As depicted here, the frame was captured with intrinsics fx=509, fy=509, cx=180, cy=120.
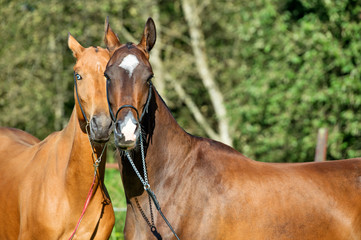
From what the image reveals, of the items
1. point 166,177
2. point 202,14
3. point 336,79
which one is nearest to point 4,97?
point 202,14

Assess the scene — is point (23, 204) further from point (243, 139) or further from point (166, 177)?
point (243, 139)

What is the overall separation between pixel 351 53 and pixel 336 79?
0.67 meters

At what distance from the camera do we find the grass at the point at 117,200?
6.84 m

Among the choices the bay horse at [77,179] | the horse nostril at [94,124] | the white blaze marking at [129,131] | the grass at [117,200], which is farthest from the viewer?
the grass at [117,200]

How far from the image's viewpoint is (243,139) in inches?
552

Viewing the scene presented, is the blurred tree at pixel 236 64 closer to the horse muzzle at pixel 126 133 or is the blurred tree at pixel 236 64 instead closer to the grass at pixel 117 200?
the grass at pixel 117 200

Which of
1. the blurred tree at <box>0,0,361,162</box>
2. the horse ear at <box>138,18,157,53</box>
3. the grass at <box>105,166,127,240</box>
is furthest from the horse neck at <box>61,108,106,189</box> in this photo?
the blurred tree at <box>0,0,361,162</box>

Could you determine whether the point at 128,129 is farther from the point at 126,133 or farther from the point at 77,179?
the point at 77,179

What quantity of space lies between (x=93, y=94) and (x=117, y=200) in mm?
4093

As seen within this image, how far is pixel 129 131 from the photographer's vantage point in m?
3.26

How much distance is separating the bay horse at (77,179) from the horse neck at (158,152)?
0.45 m

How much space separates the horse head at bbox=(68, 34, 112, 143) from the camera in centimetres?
396

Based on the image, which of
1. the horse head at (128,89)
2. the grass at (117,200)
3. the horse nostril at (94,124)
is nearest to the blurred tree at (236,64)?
the grass at (117,200)

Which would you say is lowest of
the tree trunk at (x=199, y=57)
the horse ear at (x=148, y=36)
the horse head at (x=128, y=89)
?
the horse head at (x=128, y=89)
